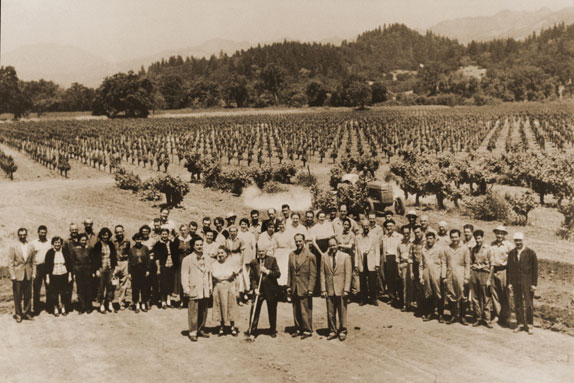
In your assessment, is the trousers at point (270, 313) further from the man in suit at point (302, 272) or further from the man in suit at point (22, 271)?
the man in suit at point (22, 271)

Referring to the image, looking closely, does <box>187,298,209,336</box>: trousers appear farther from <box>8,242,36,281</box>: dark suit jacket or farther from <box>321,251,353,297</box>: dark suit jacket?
<box>8,242,36,281</box>: dark suit jacket

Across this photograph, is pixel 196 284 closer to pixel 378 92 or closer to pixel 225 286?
pixel 225 286

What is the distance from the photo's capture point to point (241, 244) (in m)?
8.99

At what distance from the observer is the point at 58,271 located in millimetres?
8875

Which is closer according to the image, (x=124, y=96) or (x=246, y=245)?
(x=246, y=245)

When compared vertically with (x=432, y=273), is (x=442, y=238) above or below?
above

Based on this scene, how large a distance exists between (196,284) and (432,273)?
408 centimetres

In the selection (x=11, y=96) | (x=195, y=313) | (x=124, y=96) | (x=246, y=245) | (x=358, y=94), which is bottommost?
(x=195, y=313)

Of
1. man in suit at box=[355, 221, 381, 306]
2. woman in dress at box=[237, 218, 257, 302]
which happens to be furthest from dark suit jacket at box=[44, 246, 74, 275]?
man in suit at box=[355, 221, 381, 306]

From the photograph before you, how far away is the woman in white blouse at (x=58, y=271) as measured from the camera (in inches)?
347

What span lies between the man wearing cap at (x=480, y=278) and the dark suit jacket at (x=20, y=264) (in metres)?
7.74

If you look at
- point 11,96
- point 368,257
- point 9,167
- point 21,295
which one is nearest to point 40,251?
point 21,295

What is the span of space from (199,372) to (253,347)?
113cm

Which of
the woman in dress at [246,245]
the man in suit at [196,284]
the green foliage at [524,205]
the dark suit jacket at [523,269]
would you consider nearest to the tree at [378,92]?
the green foliage at [524,205]
